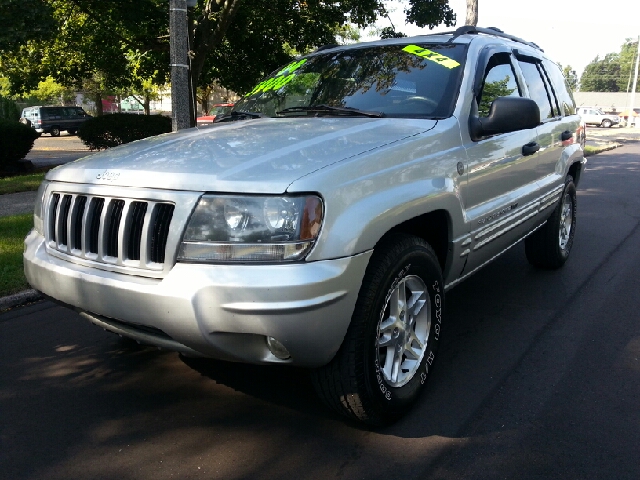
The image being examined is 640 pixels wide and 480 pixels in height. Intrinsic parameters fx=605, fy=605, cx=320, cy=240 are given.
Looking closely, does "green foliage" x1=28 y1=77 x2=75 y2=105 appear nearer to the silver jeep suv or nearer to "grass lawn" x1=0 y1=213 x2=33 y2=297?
"grass lawn" x1=0 y1=213 x2=33 y2=297

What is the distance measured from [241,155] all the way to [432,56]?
1.80 meters

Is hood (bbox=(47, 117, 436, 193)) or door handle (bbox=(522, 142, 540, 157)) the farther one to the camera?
door handle (bbox=(522, 142, 540, 157))

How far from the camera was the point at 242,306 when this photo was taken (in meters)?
2.38

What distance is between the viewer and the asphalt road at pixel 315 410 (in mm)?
2732

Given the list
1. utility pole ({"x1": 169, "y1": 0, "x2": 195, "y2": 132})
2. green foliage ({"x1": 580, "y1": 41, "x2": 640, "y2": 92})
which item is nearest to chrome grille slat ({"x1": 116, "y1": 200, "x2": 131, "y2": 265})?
utility pole ({"x1": 169, "y1": 0, "x2": 195, "y2": 132})

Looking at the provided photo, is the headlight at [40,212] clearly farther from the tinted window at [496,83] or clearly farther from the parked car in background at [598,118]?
the parked car in background at [598,118]

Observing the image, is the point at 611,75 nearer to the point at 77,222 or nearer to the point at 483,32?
the point at 483,32

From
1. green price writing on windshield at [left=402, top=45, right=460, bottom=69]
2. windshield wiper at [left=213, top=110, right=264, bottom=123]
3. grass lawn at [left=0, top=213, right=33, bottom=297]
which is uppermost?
green price writing on windshield at [left=402, top=45, right=460, bottom=69]

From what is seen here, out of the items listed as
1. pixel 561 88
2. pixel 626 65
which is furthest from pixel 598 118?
pixel 626 65

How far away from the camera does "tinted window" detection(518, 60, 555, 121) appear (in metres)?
4.79

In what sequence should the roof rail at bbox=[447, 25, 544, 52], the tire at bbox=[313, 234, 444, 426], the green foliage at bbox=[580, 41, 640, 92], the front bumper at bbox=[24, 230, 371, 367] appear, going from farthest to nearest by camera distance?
the green foliage at bbox=[580, 41, 640, 92] → the roof rail at bbox=[447, 25, 544, 52] → the tire at bbox=[313, 234, 444, 426] → the front bumper at bbox=[24, 230, 371, 367]

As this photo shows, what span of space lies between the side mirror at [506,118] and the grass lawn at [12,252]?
3.77 meters

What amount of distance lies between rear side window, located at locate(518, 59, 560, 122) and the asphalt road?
165cm

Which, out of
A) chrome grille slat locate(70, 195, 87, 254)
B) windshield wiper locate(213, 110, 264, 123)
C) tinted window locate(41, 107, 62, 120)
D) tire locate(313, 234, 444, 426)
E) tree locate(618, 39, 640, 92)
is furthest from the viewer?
tree locate(618, 39, 640, 92)
